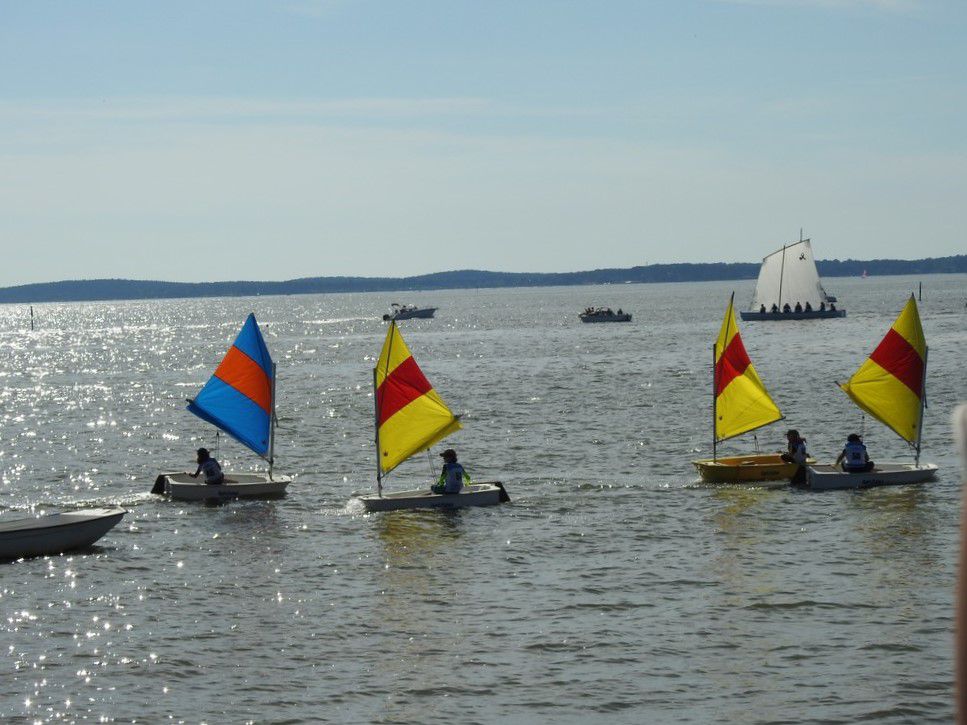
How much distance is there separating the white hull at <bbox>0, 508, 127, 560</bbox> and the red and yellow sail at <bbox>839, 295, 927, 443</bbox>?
22778 mm

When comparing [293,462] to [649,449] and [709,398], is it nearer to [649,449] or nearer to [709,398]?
[649,449]

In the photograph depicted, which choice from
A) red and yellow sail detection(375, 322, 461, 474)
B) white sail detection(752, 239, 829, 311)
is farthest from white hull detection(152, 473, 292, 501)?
white sail detection(752, 239, 829, 311)

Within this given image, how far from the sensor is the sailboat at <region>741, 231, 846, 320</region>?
547 ft

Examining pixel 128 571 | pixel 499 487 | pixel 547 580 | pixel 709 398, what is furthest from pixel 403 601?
pixel 709 398

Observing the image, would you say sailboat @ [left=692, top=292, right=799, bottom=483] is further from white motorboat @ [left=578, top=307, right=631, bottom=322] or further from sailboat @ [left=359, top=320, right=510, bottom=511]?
white motorboat @ [left=578, top=307, right=631, bottom=322]

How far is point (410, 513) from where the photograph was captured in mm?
38469

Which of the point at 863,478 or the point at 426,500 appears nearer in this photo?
the point at 426,500

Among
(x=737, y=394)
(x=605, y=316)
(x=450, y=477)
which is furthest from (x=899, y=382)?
(x=605, y=316)

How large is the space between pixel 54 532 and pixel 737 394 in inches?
873

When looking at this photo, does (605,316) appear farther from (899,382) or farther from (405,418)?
(405,418)

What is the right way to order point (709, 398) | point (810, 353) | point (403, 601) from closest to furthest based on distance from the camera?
point (403, 601) → point (709, 398) → point (810, 353)

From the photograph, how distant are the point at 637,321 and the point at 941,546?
16731cm

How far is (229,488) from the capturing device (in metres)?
41.7

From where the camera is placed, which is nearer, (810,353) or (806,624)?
(806,624)
